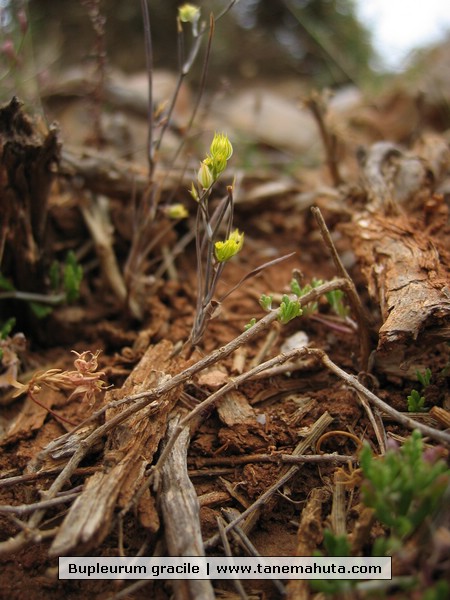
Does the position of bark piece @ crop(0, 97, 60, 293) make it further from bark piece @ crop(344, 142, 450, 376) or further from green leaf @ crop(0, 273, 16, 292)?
bark piece @ crop(344, 142, 450, 376)

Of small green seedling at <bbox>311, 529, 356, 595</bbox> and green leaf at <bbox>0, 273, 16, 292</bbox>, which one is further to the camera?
green leaf at <bbox>0, 273, 16, 292</bbox>

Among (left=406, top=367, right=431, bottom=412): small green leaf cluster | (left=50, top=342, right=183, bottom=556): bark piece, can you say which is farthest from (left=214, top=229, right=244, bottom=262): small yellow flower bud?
(left=406, top=367, right=431, bottom=412): small green leaf cluster

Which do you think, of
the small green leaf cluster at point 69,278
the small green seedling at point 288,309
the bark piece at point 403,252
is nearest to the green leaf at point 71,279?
the small green leaf cluster at point 69,278

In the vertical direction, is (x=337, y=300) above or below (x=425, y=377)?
above

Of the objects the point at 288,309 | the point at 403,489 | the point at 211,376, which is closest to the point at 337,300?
the point at 288,309

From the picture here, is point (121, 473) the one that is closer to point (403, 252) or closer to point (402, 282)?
point (402, 282)

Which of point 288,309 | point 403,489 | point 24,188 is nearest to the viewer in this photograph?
point 403,489
